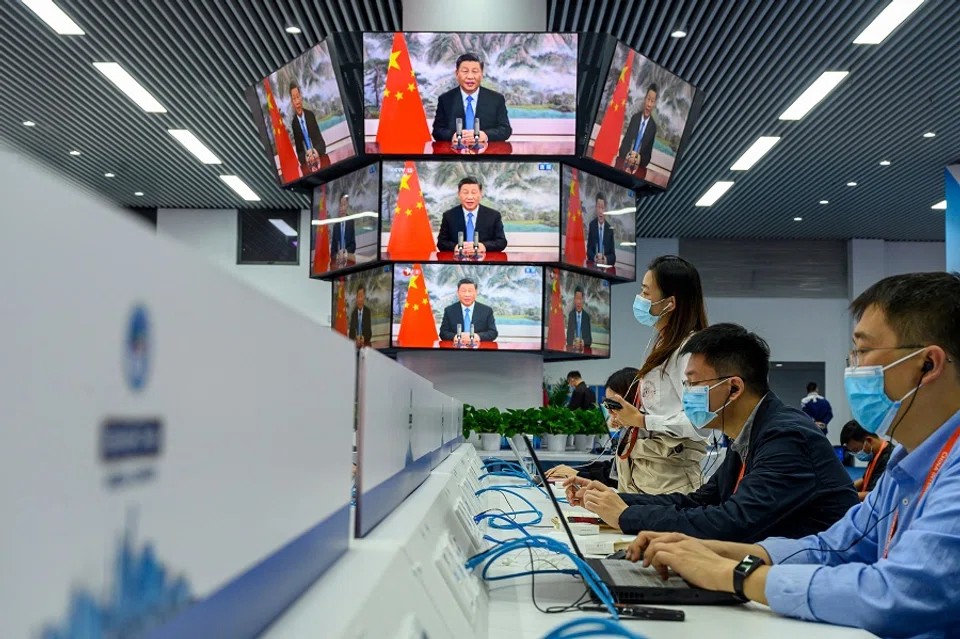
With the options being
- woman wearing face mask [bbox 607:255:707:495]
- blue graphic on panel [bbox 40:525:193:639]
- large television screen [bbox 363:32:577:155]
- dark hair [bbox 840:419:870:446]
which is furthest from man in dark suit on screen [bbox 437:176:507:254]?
blue graphic on panel [bbox 40:525:193:639]

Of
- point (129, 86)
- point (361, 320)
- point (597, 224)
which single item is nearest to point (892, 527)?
point (597, 224)

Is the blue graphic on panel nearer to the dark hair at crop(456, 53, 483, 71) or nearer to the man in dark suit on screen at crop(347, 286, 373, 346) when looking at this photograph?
the dark hair at crop(456, 53, 483, 71)

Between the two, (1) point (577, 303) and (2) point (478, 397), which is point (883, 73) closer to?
(1) point (577, 303)

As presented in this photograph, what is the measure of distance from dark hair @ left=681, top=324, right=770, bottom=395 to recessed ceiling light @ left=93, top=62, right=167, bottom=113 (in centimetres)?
618

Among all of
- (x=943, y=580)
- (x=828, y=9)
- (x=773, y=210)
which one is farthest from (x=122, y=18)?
(x=773, y=210)

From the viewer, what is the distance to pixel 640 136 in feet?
20.5

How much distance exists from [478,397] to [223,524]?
19.6ft

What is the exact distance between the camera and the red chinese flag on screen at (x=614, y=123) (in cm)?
A: 588

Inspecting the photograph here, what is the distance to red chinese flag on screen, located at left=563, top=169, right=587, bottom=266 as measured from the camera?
20.1ft

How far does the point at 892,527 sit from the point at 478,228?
477cm

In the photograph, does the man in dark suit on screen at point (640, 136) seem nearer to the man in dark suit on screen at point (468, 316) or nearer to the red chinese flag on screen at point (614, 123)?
the red chinese flag on screen at point (614, 123)

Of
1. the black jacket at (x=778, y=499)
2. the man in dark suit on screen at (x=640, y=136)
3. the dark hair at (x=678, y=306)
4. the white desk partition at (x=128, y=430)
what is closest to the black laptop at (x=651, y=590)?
the black jacket at (x=778, y=499)

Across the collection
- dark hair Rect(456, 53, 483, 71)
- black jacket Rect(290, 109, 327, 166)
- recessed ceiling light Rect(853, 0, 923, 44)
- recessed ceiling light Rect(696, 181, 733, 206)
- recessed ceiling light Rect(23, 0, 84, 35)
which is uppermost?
recessed ceiling light Rect(853, 0, 923, 44)

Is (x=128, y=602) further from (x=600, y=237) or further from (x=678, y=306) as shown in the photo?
(x=600, y=237)
